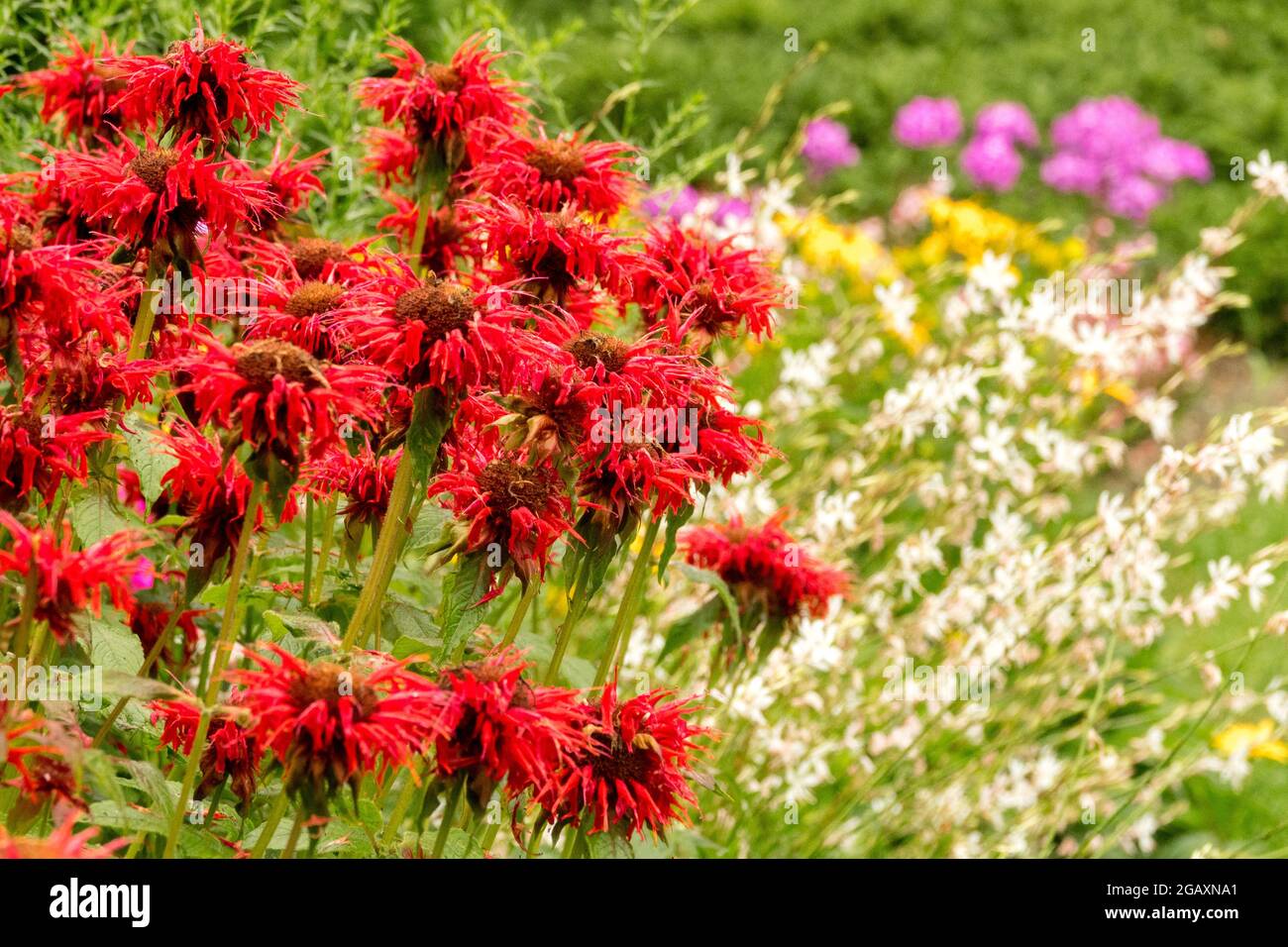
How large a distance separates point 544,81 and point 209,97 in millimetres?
1174

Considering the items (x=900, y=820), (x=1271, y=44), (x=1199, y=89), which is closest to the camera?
(x=900, y=820)

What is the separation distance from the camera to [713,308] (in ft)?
6.56

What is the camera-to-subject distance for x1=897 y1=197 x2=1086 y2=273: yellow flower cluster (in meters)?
5.36

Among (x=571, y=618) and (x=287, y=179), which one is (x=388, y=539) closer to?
(x=571, y=618)

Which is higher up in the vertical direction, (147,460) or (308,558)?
(147,460)

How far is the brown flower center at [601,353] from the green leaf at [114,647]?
1.91 feet

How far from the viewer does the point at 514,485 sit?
5.54 ft

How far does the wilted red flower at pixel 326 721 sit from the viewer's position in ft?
4.51

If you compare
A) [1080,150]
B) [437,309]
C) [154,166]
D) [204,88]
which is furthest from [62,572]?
[1080,150]

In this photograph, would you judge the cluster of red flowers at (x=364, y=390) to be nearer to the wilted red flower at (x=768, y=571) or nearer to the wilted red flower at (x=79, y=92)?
the wilted red flower at (x=79, y=92)

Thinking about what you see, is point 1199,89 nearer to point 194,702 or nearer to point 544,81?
point 544,81

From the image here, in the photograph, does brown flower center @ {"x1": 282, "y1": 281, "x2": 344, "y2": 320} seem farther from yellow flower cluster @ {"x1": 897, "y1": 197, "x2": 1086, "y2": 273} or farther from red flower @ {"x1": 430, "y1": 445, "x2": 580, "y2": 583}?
yellow flower cluster @ {"x1": 897, "y1": 197, "x2": 1086, "y2": 273}

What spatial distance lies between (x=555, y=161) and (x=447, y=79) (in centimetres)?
23
